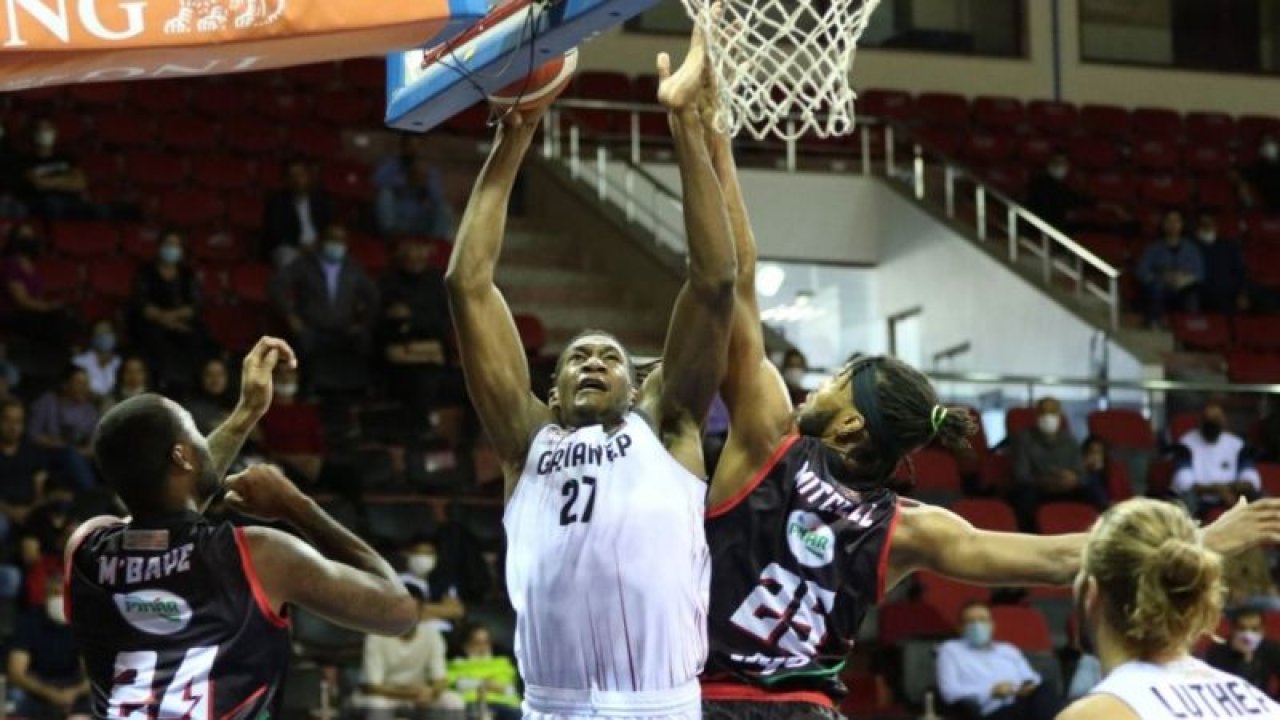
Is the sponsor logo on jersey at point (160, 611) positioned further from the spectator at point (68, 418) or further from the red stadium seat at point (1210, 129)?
the red stadium seat at point (1210, 129)

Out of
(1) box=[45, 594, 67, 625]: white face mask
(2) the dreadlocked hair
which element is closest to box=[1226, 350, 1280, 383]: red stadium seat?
(1) box=[45, 594, 67, 625]: white face mask

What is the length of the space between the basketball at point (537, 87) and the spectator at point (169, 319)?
7.58 metres

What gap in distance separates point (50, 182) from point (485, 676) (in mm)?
5650

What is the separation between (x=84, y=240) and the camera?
15305 mm

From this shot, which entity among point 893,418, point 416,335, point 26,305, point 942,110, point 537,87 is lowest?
point 416,335

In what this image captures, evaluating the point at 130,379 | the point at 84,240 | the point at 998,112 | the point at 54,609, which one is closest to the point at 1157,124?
the point at 998,112

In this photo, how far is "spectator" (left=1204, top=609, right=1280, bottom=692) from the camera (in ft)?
39.9

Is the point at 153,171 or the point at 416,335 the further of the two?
the point at 153,171

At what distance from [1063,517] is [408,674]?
4785mm

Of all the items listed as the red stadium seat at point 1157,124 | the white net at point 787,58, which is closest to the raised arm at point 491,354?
the white net at point 787,58

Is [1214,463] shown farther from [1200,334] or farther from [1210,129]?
[1210,129]

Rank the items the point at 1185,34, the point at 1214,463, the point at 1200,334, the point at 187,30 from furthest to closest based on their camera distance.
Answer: the point at 1185,34
the point at 1200,334
the point at 1214,463
the point at 187,30

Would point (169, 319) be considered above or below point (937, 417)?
below

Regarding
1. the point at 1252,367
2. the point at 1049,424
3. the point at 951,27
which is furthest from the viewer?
the point at 951,27
